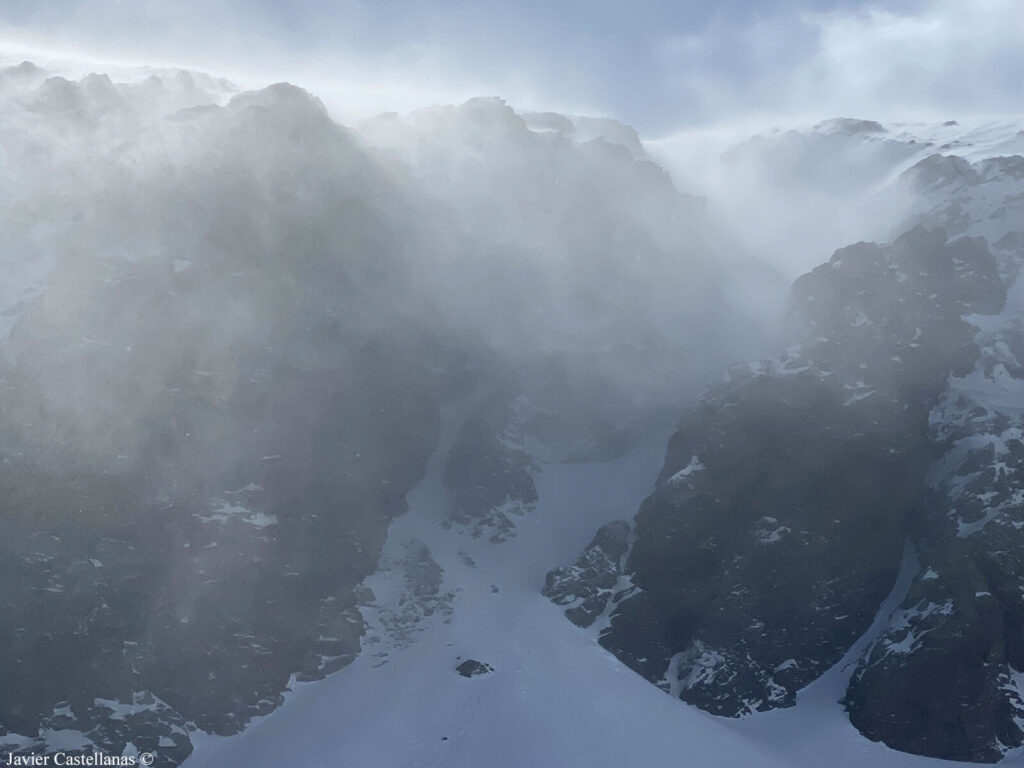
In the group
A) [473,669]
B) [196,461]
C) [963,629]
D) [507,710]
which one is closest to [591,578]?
[473,669]

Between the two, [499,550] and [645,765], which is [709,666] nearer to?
[645,765]

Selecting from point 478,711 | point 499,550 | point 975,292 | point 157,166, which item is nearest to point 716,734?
point 478,711

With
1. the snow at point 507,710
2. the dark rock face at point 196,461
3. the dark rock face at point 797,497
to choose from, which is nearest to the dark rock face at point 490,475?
the dark rock face at point 196,461

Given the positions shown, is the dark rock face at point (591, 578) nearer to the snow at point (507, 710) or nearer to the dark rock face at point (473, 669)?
the snow at point (507, 710)

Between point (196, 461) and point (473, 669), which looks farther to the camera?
point (196, 461)

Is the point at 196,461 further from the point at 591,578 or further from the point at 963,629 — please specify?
the point at 963,629

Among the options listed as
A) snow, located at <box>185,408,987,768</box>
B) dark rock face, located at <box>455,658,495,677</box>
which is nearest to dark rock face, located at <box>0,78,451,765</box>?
snow, located at <box>185,408,987,768</box>
